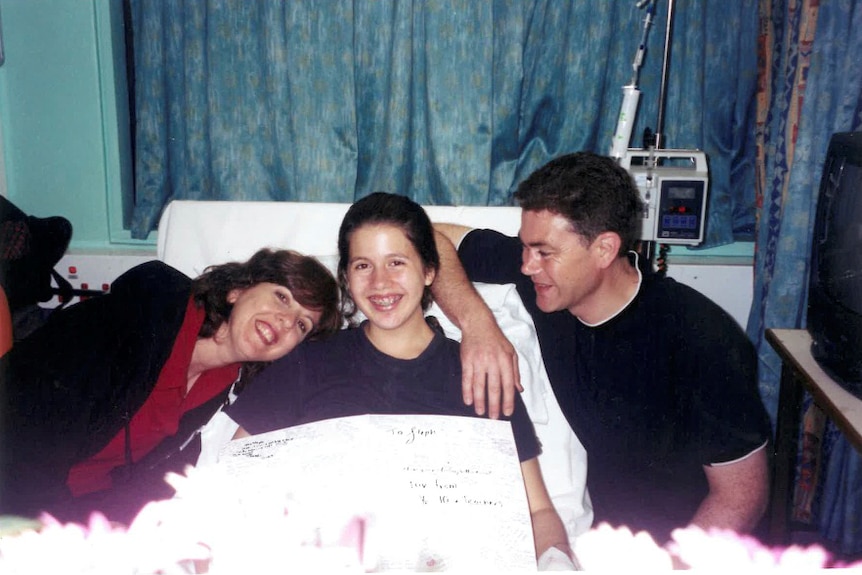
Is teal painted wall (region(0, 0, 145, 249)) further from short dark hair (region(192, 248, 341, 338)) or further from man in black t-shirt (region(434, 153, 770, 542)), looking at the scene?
man in black t-shirt (region(434, 153, 770, 542))

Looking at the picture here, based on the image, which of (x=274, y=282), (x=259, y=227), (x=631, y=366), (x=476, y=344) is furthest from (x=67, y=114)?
(x=631, y=366)

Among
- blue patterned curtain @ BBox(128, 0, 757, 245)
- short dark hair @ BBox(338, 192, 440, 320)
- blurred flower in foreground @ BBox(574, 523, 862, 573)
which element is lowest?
blurred flower in foreground @ BBox(574, 523, 862, 573)

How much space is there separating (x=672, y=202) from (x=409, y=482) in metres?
1.04

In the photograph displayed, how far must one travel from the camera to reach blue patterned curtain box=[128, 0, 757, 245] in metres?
1.79

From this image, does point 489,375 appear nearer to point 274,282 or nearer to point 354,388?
point 354,388

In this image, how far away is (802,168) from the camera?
145cm

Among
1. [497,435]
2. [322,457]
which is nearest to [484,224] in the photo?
[497,435]

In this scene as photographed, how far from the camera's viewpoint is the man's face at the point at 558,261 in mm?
1142

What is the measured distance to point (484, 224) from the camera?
4.89 feet

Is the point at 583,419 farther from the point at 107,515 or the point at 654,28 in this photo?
the point at 654,28

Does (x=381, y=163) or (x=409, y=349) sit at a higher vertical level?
(x=381, y=163)

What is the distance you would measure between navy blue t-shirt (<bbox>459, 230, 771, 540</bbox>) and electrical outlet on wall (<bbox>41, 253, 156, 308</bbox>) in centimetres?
133

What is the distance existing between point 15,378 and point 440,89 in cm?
127

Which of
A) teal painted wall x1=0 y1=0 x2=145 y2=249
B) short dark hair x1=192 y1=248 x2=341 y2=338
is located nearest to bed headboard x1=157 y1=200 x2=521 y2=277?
short dark hair x1=192 y1=248 x2=341 y2=338
